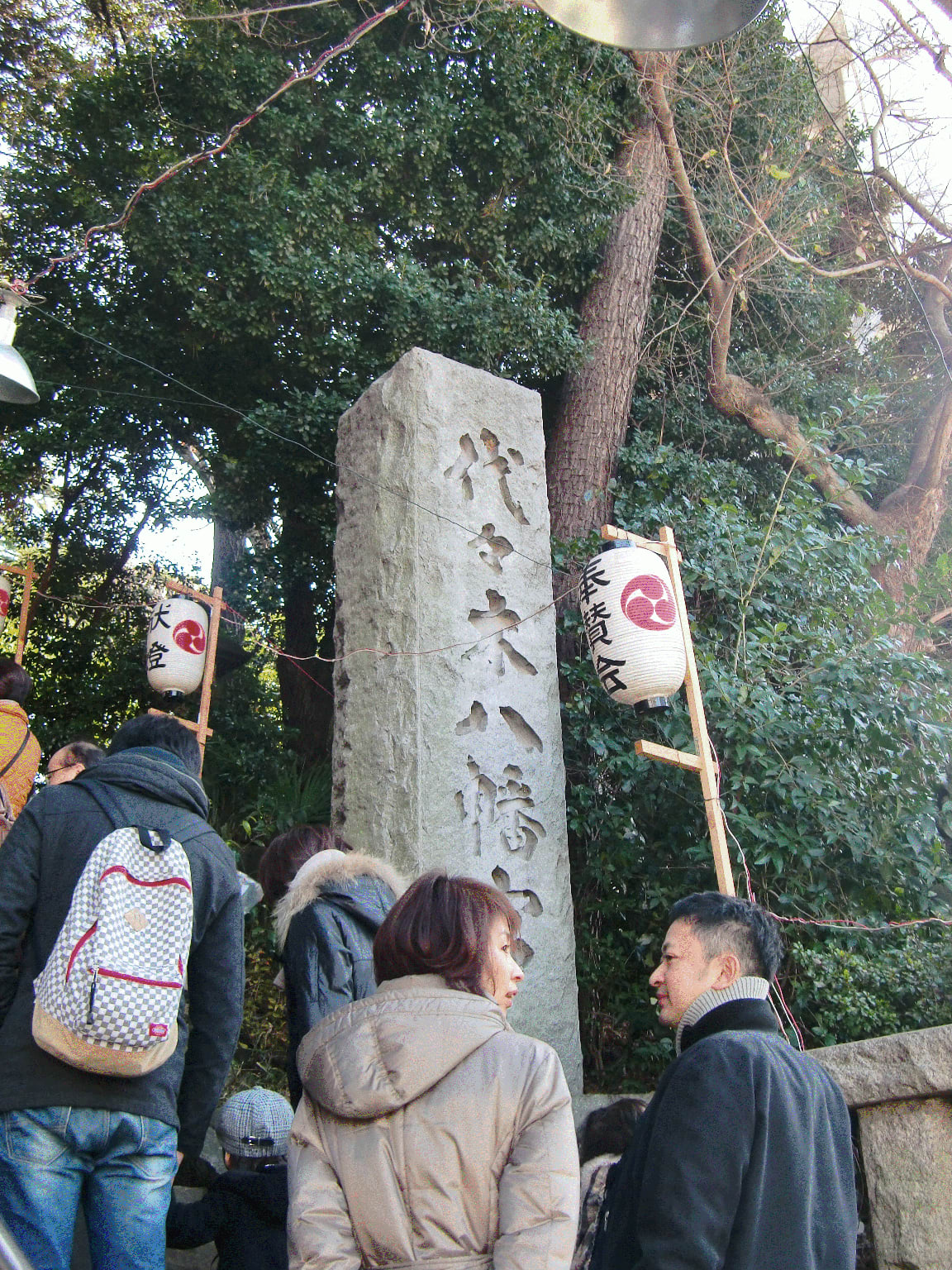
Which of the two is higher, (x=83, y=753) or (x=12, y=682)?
(x=12, y=682)

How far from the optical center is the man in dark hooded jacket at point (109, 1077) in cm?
228

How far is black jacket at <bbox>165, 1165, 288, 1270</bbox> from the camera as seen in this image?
275 centimetres

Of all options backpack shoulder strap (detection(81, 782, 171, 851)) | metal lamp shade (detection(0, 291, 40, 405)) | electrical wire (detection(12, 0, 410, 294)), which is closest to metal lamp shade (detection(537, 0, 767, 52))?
backpack shoulder strap (detection(81, 782, 171, 851))

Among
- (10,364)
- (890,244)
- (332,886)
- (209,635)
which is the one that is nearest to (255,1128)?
(332,886)

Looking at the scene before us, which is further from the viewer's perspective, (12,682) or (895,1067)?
(12,682)

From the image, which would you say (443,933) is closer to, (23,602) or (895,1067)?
(895,1067)

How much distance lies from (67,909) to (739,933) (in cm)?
153

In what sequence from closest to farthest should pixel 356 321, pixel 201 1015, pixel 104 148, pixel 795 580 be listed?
pixel 201 1015 < pixel 795 580 < pixel 356 321 < pixel 104 148

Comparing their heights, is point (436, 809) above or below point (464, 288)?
below

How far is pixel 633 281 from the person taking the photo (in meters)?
8.38

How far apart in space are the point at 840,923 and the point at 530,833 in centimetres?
153

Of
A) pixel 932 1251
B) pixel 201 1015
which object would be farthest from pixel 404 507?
pixel 932 1251

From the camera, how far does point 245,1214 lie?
2.79 meters

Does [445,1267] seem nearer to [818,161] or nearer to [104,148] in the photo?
[104,148]
